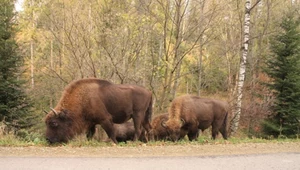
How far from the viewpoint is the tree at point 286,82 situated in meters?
15.9

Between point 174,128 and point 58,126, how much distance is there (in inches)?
207

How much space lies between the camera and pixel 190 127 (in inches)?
547

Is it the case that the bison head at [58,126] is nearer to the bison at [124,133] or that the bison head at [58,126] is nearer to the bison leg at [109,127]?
the bison leg at [109,127]

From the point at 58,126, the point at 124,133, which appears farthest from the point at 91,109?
the point at 124,133

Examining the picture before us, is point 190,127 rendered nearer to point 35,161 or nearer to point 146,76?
point 146,76

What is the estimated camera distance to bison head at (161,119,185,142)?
43.9 feet

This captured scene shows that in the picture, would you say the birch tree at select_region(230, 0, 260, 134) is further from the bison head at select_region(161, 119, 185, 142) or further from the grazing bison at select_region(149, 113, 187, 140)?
the bison head at select_region(161, 119, 185, 142)

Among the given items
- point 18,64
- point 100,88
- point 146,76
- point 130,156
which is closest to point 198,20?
point 146,76

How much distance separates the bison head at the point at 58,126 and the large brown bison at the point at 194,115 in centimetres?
479

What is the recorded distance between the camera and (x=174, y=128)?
13.4 metres

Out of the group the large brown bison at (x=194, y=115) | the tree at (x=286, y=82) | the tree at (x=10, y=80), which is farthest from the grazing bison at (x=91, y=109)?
the tree at (x=286, y=82)

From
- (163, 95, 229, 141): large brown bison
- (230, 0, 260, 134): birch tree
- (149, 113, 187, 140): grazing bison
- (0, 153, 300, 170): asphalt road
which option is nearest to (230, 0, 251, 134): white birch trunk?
(230, 0, 260, 134): birch tree

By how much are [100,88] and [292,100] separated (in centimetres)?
1072

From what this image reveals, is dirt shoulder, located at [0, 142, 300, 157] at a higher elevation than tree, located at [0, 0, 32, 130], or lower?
lower
